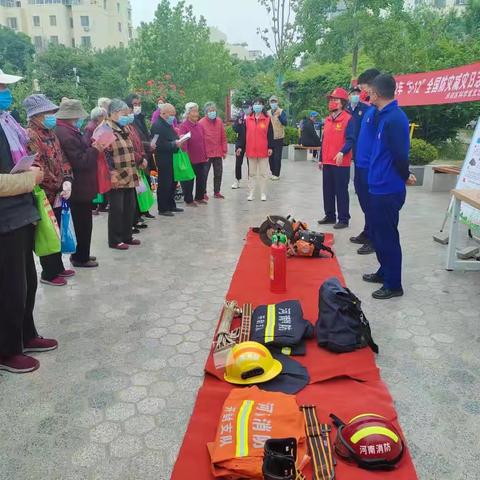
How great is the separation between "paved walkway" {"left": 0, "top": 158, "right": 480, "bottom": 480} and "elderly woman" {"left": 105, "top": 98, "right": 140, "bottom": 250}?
0.33 m

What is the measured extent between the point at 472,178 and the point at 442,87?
4286 millimetres

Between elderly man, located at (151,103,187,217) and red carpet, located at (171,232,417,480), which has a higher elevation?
elderly man, located at (151,103,187,217)

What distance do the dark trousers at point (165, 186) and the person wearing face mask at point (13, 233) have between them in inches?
169

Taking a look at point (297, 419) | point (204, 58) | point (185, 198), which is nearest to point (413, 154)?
point (185, 198)

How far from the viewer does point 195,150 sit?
8242 millimetres

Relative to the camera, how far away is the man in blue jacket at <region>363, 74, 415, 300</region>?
4070 mm

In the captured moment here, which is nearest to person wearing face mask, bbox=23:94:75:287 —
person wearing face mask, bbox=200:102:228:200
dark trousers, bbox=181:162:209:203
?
dark trousers, bbox=181:162:209:203

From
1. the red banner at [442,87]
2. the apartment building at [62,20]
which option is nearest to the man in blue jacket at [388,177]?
the red banner at [442,87]

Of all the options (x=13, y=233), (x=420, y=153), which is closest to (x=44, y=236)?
(x=13, y=233)

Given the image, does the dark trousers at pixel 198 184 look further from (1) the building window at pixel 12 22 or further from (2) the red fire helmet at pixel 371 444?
(1) the building window at pixel 12 22

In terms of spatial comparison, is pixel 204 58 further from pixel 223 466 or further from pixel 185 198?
pixel 223 466

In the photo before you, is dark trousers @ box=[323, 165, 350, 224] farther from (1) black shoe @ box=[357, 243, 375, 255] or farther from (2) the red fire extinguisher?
(2) the red fire extinguisher

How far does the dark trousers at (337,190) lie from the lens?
21.7 ft

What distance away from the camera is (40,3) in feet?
212
